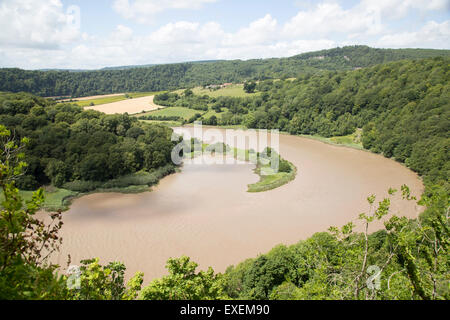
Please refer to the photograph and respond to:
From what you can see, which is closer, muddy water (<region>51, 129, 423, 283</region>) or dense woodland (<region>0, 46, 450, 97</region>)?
muddy water (<region>51, 129, 423, 283</region>)

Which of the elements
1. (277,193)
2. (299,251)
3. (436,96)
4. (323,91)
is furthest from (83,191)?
(323,91)

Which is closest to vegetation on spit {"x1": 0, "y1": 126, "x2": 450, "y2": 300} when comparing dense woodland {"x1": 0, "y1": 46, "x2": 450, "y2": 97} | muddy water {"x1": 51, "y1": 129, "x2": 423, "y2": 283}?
muddy water {"x1": 51, "y1": 129, "x2": 423, "y2": 283}

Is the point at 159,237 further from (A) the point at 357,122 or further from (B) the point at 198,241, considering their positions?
(A) the point at 357,122

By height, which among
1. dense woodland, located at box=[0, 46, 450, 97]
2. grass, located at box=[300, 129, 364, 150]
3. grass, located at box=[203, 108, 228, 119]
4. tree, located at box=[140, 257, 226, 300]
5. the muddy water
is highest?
dense woodland, located at box=[0, 46, 450, 97]

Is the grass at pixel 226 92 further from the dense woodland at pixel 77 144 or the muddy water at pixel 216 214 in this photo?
the muddy water at pixel 216 214

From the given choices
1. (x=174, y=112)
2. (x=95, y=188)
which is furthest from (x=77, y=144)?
(x=174, y=112)

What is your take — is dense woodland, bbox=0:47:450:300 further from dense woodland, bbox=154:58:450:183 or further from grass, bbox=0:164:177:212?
grass, bbox=0:164:177:212

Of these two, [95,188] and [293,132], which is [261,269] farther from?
[293,132]

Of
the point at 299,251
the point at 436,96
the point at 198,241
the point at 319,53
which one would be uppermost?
the point at 319,53
